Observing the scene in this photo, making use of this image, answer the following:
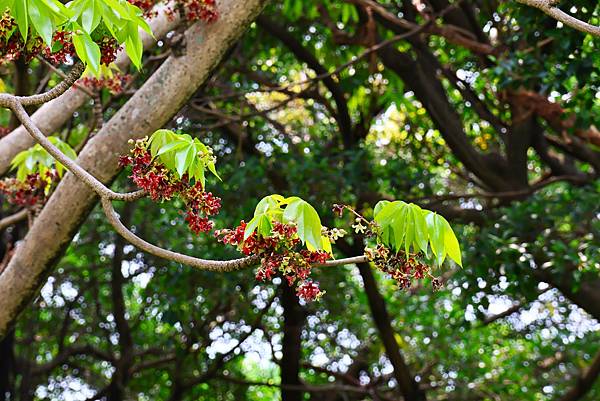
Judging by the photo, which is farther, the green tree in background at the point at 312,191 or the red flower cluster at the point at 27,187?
the red flower cluster at the point at 27,187

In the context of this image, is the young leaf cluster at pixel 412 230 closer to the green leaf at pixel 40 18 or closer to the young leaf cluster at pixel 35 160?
the green leaf at pixel 40 18

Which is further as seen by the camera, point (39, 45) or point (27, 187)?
point (27, 187)

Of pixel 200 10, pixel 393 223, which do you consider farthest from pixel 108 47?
pixel 200 10

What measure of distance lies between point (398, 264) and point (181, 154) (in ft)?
1.70

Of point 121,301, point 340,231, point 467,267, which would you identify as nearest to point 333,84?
point 467,267

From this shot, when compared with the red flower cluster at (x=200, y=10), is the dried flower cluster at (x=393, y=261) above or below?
below

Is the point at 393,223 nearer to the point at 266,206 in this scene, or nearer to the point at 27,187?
the point at 266,206

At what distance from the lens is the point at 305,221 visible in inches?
67.9

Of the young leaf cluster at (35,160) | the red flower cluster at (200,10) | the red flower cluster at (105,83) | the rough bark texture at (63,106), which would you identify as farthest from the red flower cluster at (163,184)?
the rough bark texture at (63,106)

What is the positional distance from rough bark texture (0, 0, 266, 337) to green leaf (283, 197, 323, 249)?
1135 mm

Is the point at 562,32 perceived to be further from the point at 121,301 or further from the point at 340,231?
the point at 121,301

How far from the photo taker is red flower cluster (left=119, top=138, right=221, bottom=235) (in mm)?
1825

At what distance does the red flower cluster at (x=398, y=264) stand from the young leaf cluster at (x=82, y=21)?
687 mm

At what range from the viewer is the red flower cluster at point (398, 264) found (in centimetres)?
180
